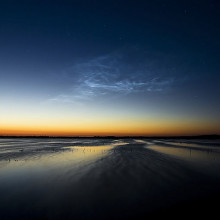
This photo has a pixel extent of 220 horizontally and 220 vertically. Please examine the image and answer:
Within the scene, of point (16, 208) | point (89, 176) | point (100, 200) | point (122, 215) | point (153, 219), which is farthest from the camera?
point (89, 176)

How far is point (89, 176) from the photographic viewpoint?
12.4 m

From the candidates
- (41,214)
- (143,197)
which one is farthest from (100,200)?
(41,214)

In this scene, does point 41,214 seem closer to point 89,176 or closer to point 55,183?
point 55,183

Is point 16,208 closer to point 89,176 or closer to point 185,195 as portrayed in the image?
point 89,176

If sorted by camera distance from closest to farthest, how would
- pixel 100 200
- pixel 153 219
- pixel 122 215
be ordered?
pixel 153 219
pixel 122 215
pixel 100 200

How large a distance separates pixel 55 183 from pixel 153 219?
741 cm

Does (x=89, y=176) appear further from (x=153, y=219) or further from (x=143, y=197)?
(x=153, y=219)

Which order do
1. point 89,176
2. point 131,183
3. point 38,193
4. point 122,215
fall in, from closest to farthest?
point 122,215, point 38,193, point 131,183, point 89,176

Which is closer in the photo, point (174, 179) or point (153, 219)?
point (153, 219)

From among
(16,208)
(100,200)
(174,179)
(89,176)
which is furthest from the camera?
(89,176)

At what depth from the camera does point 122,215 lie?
6.45 metres

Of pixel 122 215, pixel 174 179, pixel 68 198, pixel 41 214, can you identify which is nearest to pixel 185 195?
pixel 174 179

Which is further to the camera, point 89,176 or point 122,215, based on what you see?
point 89,176

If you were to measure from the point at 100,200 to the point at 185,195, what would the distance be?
4660 mm
